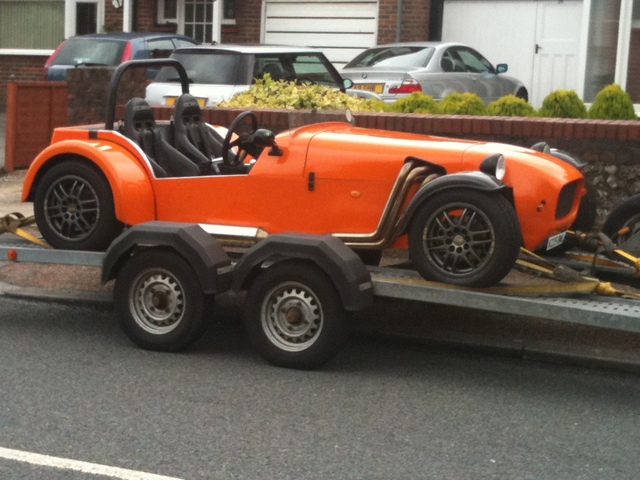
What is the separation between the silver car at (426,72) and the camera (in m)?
17.8

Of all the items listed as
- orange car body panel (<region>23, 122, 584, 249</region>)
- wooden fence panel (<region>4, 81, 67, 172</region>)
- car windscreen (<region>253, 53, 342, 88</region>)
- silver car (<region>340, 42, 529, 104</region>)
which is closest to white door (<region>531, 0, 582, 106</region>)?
silver car (<region>340, 42, 529, 104</region>)

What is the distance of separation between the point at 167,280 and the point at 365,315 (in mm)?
1563

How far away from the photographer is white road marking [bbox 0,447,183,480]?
Answer: 5.38 meters

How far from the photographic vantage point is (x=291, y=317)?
7.14m

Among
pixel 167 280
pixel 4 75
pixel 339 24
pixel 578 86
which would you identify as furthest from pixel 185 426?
pixel 4 75

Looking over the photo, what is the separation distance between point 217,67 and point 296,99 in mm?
4138

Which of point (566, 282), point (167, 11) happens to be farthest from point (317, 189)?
point (167, 11)

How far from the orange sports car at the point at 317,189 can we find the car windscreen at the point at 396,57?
10.5 metres

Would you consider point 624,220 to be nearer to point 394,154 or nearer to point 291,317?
point 394,154

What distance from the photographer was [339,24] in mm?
24375

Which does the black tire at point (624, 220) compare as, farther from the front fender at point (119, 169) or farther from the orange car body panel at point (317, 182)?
the front fender at point (119, 169)

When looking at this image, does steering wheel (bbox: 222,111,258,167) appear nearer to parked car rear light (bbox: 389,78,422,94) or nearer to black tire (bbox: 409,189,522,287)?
black tire (bbox: 409,189,522,287)

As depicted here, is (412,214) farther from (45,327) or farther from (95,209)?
(45,327)

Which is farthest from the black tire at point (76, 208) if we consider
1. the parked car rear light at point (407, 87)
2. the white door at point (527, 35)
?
the white door at point (527, 35)
